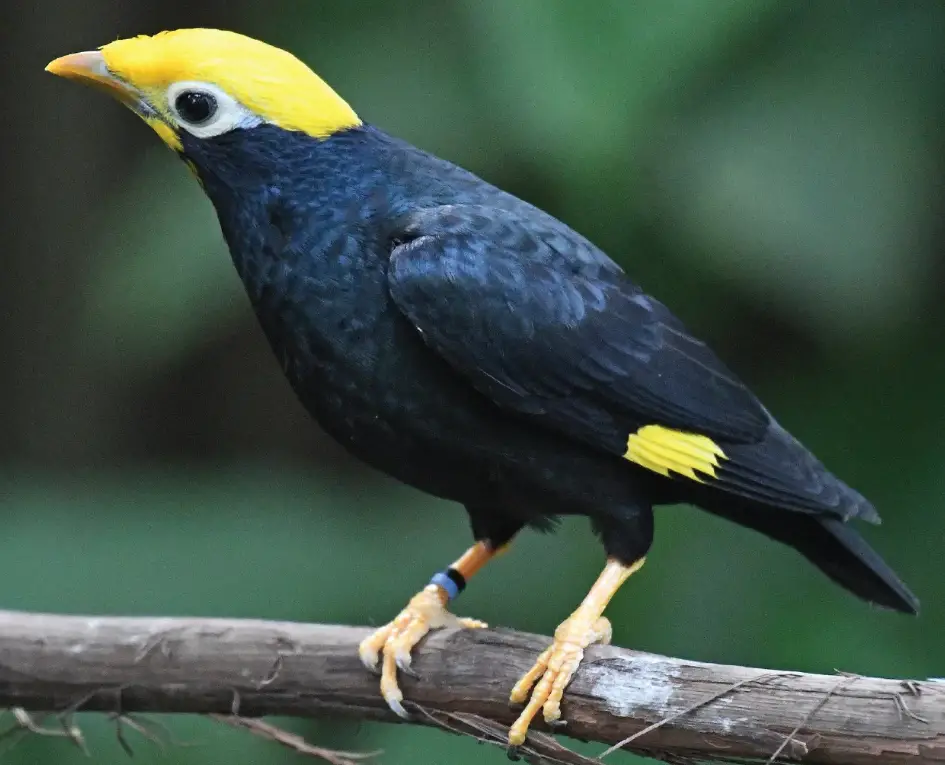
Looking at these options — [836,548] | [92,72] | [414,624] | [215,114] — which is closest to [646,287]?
[836,548]

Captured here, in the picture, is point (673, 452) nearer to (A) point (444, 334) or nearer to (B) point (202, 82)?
(A) point (444, 334)

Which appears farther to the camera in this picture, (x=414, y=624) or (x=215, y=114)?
(x=414, y=624)

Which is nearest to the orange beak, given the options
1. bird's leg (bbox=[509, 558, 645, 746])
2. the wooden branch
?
the wooden branch

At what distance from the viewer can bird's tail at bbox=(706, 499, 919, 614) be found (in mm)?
1566

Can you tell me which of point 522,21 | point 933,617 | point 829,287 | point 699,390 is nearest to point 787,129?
point 829,287

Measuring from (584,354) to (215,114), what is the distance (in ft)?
1.64

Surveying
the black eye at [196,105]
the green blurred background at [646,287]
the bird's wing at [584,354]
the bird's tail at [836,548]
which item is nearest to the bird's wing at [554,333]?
the bird's wing at [584,354]

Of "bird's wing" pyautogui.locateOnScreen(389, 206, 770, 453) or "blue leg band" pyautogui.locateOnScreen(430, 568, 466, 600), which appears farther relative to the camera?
"blue leg band" pyautogui.locateOnScreen(430, 568, 466, 600)

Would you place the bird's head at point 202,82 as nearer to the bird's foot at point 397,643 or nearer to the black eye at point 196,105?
the black eye at point 196,105

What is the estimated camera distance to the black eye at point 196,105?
139 centimetres

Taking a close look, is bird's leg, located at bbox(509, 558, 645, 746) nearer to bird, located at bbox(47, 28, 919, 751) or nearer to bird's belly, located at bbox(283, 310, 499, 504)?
bird, located at bbox(47, 28, 919, 751)

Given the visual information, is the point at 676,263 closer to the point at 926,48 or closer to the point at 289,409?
the point at 926,48

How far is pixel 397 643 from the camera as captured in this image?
57.3 inches

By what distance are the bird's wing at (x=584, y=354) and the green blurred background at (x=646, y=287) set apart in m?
0.48
